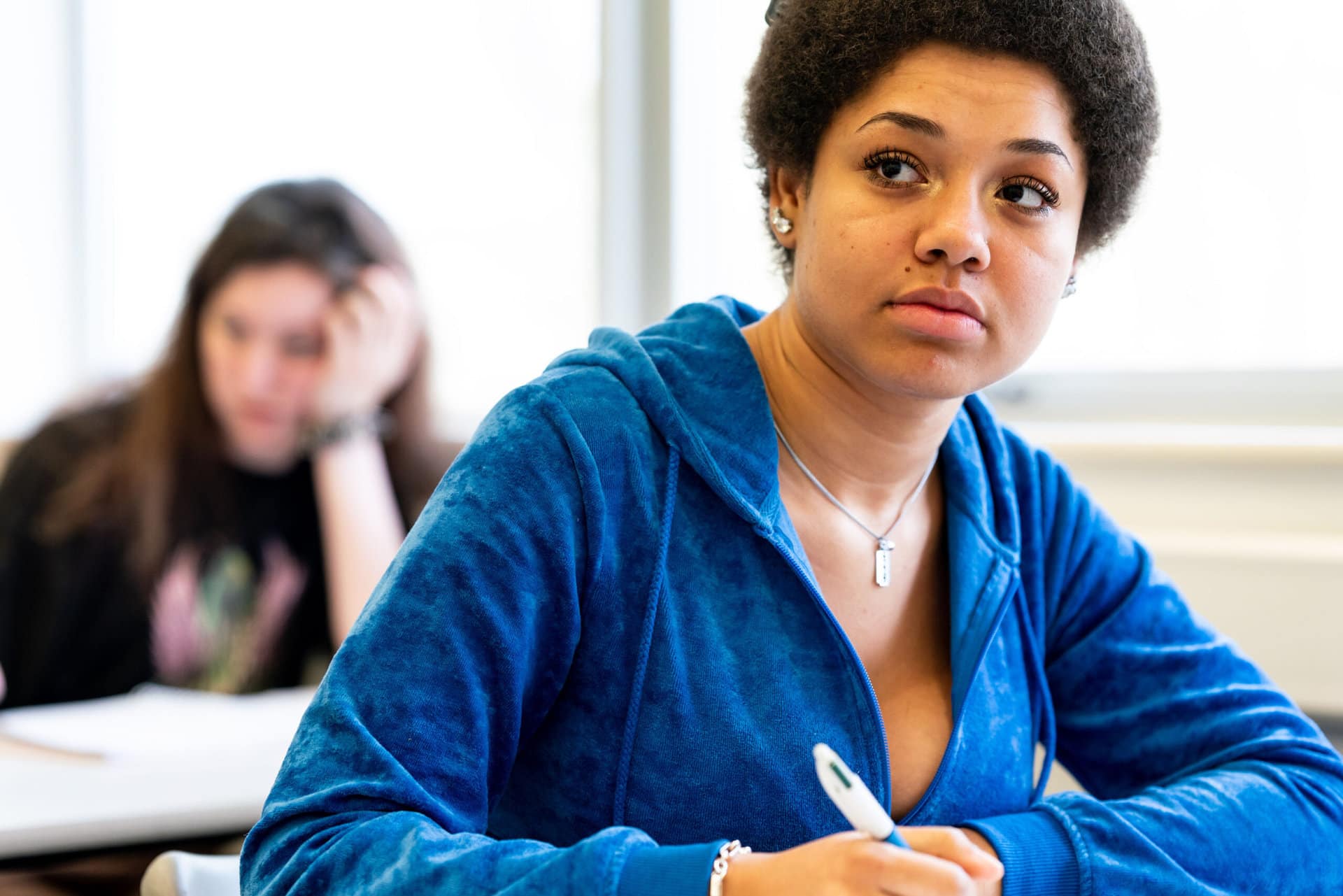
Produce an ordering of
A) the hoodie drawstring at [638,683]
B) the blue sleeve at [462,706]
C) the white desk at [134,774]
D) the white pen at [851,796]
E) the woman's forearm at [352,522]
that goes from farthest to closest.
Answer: the woman's forearm at [352,522] → the white desk at [134,774] → the hoodie drawstring at [638,683] → the blue sleeve at [462,706] → the white pen at [851,796]

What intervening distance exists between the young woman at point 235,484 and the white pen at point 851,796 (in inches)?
61.2

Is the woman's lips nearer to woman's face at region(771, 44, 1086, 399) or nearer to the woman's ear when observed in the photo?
woman's face at region(771, 44, 1086, 399)

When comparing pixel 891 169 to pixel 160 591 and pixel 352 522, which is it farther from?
pixel 160 591

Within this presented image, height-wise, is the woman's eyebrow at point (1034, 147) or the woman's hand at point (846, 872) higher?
the woman's eyebrow at point (1034, 147)

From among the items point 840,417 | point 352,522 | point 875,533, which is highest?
point 840,417

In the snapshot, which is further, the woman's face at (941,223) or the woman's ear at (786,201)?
the woman's ear at (786,201)

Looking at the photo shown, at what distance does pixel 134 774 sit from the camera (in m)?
1.38

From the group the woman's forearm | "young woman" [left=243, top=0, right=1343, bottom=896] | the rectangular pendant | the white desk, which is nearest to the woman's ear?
"young woman" [left=243, top=0, right=1343, bottom=896]

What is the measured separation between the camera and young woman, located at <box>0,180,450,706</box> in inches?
86.0

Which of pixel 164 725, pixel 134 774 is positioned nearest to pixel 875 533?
pixel 134 774

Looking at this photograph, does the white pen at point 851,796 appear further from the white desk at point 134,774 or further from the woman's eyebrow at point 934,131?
the white desk at point 134,774

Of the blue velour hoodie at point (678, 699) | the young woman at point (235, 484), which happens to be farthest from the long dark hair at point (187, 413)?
the blue velour hoodie at point (678, 699)

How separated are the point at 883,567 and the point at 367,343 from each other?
4.43 feet

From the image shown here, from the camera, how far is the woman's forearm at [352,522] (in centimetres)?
216
